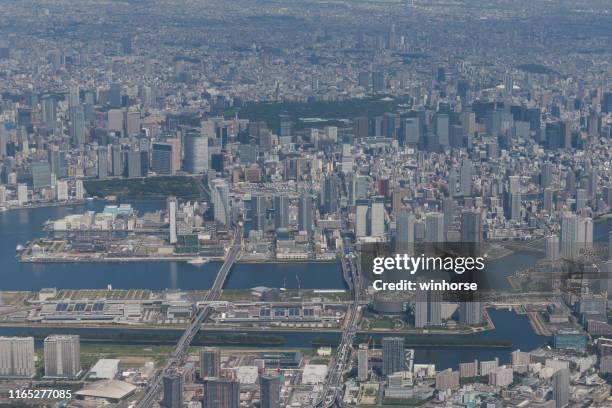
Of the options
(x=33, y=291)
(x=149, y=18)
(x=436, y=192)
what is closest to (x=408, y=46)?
(x=149, y=18)

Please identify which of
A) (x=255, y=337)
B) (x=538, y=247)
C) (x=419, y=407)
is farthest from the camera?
(x=538, y=247)

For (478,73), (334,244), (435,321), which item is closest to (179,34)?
(478,73)

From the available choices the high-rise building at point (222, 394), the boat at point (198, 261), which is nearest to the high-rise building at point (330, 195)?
the boat at point (198, 261)

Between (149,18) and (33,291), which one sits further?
(149,18)

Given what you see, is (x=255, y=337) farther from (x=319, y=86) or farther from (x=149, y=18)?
(x=149, y=18)

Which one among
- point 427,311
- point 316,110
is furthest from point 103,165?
point 427,311

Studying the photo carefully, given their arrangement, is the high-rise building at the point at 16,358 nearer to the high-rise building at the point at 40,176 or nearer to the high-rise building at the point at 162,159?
the high-rise building at the point at 40,176

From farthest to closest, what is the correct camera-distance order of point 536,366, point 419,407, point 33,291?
1. point 33,291
2. point 536,366
3. point 419,407

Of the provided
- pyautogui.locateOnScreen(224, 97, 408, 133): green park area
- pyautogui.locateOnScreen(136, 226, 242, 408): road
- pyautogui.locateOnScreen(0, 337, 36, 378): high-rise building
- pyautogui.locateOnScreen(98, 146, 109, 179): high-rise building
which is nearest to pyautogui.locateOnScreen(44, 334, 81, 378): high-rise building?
pyautogui.locateOnScreen(0, 337, 36, 378): high-rise building
